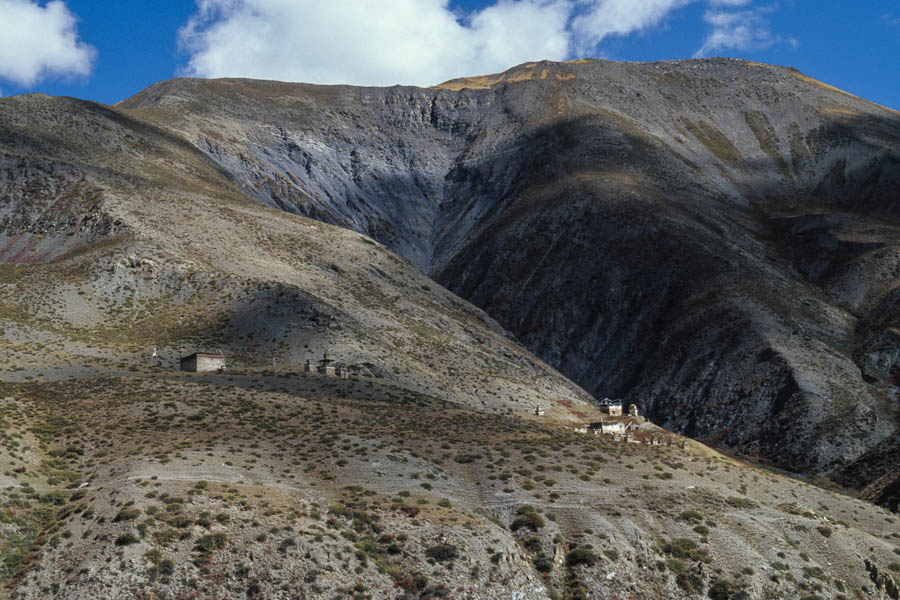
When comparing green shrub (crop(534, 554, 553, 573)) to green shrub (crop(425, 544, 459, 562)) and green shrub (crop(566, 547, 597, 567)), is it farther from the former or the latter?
green shrub (crop(425, 544, 459, 562))

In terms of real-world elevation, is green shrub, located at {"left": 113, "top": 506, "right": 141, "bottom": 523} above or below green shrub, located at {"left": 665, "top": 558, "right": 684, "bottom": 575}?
above

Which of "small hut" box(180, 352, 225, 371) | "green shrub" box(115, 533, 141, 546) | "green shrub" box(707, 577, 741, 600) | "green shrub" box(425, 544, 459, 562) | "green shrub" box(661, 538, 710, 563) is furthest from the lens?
"small hut" box(180, 352, 225, 371)

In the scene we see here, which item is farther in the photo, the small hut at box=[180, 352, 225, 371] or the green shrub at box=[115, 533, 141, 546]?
the small hut at box=[180, 352, 225, 371]

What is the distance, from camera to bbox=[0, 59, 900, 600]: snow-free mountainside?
3167cm

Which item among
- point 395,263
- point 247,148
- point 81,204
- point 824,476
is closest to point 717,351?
point 824,476

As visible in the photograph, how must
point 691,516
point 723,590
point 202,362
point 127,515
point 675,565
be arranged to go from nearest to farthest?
point 127,515 < point 723,590 < point 675,565 < point 691,516 < point 202,362

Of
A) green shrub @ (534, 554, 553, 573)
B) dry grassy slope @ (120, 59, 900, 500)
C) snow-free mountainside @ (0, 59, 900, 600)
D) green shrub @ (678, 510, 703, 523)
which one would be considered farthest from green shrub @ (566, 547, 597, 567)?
dry grassy slope @ (120, 59, 900, 500)

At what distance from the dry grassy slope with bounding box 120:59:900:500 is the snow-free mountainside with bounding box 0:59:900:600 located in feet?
1.91

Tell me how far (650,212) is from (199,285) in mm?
70718

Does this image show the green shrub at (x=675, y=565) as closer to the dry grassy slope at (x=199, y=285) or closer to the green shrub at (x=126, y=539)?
the green shrub at (x=126, y=539)

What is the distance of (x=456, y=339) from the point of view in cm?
8325

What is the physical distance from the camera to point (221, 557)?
2873 cm

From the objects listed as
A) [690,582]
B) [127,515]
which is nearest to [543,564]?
[690,582]

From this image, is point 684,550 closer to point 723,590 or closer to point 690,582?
point 690,582
